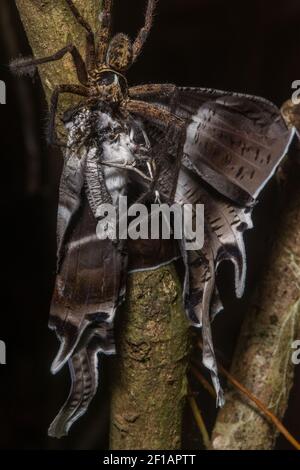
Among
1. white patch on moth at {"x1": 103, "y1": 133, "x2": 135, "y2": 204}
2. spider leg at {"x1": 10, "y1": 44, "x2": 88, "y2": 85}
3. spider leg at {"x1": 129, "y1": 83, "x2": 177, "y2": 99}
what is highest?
spider leg at {"x1": 10, "y1": 44, "x2": 88, "y2": 85}

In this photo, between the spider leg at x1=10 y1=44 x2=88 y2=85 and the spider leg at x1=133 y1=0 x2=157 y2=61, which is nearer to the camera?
the spider leg at x1=10 y1=44 x2=88 y2=85

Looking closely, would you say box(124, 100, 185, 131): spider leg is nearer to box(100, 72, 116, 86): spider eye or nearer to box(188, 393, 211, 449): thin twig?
box(100, 72, 116, 86): spider eye

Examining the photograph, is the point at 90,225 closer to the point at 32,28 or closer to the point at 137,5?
the point at 32,28

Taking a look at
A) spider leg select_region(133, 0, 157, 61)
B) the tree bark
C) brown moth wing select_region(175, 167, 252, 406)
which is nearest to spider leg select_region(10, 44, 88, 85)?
spider leg select_region(133, 0, 157, 61)

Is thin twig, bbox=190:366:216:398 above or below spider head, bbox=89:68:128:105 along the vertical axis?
below

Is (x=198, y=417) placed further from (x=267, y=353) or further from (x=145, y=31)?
(x=145, y=31)

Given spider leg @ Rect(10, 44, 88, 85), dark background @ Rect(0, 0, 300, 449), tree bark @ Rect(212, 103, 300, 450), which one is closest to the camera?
spider leg @ Rect(10, 44, 88, 85)

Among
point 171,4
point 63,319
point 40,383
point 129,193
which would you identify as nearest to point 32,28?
point 129,193

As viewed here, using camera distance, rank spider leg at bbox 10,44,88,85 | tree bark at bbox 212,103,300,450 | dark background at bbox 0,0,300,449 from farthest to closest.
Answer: dark background at bbox 0,0,300,449, tree bark at bbox 212,103,300,450, spider leg at bbox 10,44,88,85
